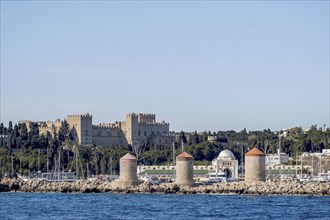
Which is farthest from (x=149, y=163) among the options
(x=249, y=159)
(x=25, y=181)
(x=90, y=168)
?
(x=249, y=159)

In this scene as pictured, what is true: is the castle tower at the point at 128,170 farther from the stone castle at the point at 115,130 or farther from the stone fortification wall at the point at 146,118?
the stone fortification wall at the point at 146,118

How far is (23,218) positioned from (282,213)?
34.6ft

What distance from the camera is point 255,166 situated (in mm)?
58719

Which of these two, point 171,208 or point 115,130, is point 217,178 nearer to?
point 171,208

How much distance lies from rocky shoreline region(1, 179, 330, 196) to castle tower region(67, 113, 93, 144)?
146 ft

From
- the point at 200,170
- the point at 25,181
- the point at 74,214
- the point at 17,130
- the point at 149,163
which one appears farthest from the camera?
the point at 17,130

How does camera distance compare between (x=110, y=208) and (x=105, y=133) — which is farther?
(x=105, y=133)

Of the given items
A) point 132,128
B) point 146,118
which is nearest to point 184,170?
point 132,128

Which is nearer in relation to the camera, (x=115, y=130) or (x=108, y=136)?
(x=108, y=136)

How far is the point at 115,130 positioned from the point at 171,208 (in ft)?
255

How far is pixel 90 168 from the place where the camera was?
91562 mm

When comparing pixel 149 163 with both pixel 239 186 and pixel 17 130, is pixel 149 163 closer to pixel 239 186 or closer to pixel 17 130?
pixel 17 130

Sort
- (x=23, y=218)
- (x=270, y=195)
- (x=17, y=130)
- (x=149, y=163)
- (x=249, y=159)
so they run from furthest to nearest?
(x=17, y=130)
(x=149, y=163)
(x=249, y=159)
(x=270, y=195)
(x=23, y=218)

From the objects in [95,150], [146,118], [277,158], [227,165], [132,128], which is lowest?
[227,165]
